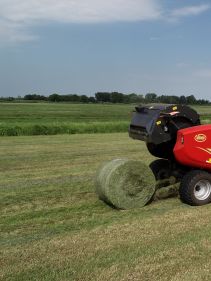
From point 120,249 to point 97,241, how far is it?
407 mm

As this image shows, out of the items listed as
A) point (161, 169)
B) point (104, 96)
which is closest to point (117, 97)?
point (104, 96)

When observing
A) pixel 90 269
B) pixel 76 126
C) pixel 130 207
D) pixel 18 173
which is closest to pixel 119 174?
pixel 130 207

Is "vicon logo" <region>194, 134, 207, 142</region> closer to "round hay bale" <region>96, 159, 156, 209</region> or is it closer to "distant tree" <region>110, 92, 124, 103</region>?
"round hay bale" <region>96, 159, 156, 209</region>

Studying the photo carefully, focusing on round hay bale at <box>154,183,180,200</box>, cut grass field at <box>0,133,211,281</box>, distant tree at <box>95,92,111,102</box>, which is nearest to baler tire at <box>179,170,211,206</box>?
cut grass field at <box>0,133,211,281</box>

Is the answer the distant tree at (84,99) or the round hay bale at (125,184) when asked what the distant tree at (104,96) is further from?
the round hay bale at (125,184)

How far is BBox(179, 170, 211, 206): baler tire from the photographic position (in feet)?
25.5

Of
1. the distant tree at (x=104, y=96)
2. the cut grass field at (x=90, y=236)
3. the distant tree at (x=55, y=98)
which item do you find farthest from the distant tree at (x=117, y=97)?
the cut grass field at (x=90, y=236)

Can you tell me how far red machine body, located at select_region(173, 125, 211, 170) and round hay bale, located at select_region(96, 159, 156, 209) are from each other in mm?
602

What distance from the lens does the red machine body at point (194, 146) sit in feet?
25.4

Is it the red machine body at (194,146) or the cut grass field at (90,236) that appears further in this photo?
the red machine body at (194,146)

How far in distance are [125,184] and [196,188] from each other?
3.95 feet

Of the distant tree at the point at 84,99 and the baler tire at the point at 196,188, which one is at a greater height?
the baler tire at the point at 196,188

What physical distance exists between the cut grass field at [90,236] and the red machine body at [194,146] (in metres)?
0.73

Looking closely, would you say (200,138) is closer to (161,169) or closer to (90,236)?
(161,169)
